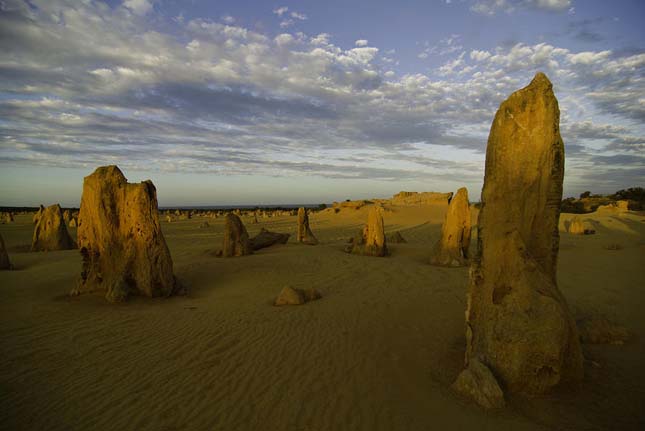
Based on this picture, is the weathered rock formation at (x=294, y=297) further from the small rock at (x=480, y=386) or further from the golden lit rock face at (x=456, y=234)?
the golden lit rock face at (x=456, y=234)

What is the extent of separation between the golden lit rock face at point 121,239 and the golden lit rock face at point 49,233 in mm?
9708

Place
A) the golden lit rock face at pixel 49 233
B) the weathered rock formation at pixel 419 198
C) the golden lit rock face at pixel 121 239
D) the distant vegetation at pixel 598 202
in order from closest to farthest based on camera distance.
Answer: the golden lit rock face at pixel 121 239 → the golden lit rock face at pixel 49 233 → the distant vegetation at pixel 598 202 → the weathered rock formation at pixel 419 198

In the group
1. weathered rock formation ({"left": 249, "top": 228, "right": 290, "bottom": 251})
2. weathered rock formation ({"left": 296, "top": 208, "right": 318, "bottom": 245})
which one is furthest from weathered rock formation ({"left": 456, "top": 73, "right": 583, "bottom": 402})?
weathered rock formation ({"left": 296, "top": 208, "right": 318, "bottom": 245})

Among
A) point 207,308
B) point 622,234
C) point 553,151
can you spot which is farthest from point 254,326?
point 622,234

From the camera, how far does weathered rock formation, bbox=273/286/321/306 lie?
840 centimetres

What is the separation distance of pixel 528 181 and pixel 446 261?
8.82 meters

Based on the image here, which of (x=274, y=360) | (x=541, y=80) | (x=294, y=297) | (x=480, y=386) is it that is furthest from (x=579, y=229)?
(x=274, y=360)

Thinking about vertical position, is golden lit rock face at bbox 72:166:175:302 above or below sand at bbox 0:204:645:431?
above

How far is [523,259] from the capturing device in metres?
4.52

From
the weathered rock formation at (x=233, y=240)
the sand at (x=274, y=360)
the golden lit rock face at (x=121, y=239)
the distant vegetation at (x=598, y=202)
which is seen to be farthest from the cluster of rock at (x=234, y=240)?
the distant vegetation at (x=598, y=202)

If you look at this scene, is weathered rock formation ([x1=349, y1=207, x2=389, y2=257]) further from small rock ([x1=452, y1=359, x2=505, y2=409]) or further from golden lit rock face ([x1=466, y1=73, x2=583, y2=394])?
small rock ([x1=452, y1=359, x2=505, y2=409])

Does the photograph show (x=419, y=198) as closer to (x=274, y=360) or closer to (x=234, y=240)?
(x=234, y=240)

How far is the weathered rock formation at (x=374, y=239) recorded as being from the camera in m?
15.1

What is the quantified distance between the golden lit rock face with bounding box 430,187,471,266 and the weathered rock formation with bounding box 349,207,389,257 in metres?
2.47
